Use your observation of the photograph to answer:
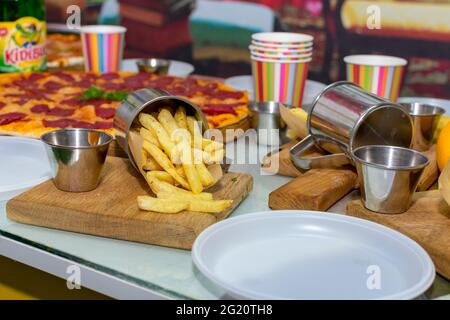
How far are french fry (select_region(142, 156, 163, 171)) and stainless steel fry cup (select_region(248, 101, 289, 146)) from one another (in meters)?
0.50

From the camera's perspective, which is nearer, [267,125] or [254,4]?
[267,125]

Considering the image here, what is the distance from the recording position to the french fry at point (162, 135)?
53.4 inches

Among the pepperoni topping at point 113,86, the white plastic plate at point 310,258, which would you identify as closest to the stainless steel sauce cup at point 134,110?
the white plastic plate at point 310,258

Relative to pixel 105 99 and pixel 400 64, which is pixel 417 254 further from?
pixel 105 99

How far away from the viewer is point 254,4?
3.93m

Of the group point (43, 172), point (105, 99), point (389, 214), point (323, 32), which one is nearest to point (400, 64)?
point (389, 214)

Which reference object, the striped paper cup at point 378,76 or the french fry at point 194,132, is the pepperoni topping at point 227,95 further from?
the french fry at point 194,132

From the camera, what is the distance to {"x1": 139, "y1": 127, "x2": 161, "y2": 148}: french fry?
1.39m

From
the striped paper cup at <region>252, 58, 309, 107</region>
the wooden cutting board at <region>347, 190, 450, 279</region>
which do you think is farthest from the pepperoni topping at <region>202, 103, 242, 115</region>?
the wooden cutting board at <region>347, 190, 450, 279</region>

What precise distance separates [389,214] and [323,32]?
101 inches

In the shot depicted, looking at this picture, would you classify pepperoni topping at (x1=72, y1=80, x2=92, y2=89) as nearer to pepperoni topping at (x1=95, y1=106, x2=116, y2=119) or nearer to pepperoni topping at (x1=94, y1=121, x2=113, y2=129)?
pepperoni topping at (x1=95, y1=106, x2=116, y2=119)

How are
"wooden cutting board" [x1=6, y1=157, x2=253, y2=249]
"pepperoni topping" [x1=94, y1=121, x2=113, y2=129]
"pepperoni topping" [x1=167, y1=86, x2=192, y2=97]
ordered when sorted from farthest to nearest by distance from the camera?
"pepperoni topping" [x1=167, y1=86, x2=192, y2=97] < "pepperoni topping" [x1=94, y1=121, x2=113, y2=129] < "wooden cutting board" [x1=6, y1=157, x2=253, y2=249]

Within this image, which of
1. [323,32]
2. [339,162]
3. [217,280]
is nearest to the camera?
[217,280]

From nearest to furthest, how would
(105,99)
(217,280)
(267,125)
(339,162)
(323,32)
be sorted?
1. (217,280)
2. (339,162)
3. (267,125)
4. (105,99)
5. (323,32)
